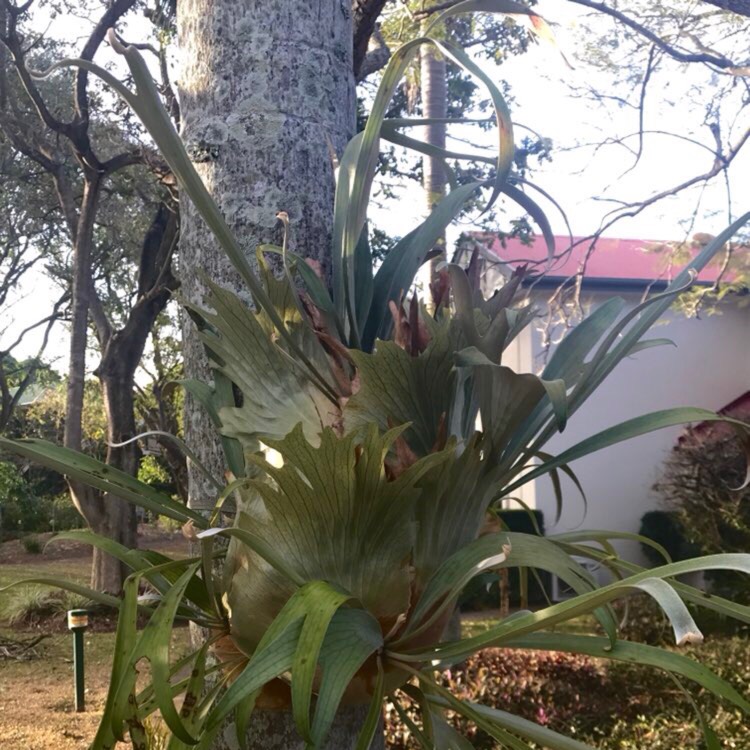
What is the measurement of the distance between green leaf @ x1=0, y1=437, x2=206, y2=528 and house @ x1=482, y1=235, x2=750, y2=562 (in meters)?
8.13

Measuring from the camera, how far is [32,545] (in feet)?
40.8

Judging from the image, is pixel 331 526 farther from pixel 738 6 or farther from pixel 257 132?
pixel 738 6

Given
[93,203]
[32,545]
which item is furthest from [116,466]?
[32,545]

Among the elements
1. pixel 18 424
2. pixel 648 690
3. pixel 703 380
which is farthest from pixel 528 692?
pixel 18 424

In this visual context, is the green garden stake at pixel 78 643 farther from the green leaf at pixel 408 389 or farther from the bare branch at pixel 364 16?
the green leaf at pixel 408 389

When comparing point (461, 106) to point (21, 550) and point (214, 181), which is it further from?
point (21, 550)

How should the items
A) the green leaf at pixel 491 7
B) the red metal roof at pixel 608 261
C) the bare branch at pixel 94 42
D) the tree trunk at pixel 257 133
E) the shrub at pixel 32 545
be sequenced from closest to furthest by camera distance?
the green leaf at pixel 491 7
the tree trunk at pixel 257 133
the bare branch at pixel 94 42
the red metal roof at pixel 608 261
the shrub at pixel 32 545

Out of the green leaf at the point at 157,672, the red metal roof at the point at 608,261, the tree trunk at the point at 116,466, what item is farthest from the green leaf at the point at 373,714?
the red metal roof at the point at 608,261

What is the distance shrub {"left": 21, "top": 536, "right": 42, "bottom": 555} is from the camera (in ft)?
40.3

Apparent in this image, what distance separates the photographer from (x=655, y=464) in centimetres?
938

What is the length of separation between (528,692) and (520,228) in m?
3.91

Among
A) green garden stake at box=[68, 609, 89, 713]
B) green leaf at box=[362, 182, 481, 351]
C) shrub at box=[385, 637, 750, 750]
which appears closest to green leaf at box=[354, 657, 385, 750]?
green leaf at box=[362, 182, 481, 351]

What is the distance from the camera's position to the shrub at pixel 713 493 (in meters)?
6.39

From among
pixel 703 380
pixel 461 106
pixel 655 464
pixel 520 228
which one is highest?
pixel 461 106
